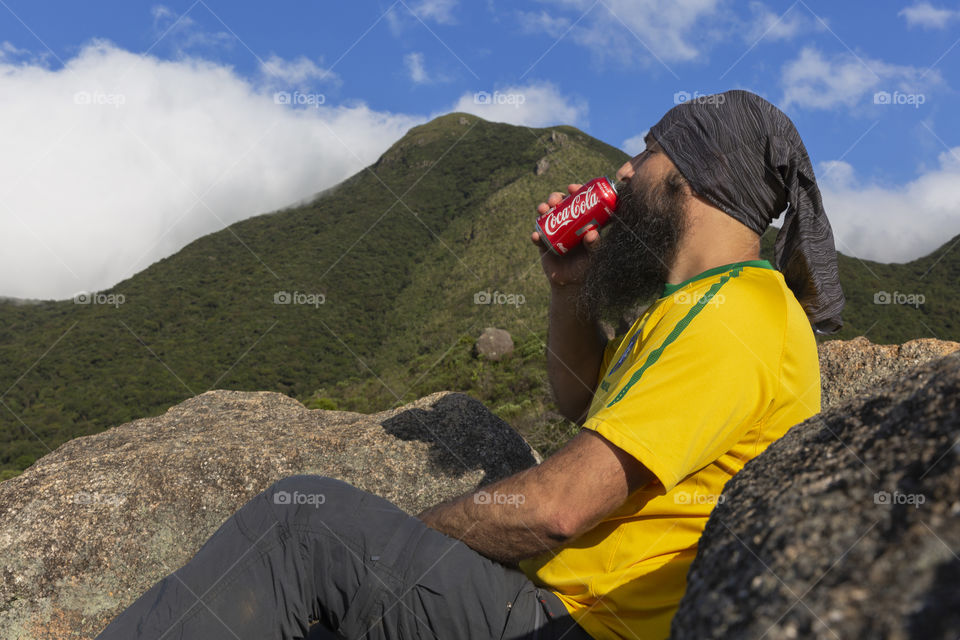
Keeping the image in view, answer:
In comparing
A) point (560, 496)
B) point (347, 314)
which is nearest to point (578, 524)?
point (560, 496)

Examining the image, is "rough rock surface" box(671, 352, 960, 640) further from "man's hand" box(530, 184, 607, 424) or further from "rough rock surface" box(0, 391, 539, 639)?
"rough rock surface" box(0, 391, 539, 639)

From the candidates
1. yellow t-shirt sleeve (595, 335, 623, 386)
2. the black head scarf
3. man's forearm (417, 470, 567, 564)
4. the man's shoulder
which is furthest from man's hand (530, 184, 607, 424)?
man's forearm (417, 470, 567, 564)

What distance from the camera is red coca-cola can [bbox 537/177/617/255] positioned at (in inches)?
115

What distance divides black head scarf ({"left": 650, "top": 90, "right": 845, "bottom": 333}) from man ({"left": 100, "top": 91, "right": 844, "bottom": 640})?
3 centimetres

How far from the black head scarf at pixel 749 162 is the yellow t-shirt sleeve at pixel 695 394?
29.1 inches

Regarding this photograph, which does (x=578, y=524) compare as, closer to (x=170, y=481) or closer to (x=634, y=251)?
(x=634, y=251)

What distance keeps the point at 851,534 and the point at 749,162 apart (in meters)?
1.77

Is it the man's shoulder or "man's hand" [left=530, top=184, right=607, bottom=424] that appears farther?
"man's hand" [left=530, top=184, right=607, bottom=424]

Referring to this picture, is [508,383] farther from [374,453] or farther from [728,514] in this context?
[728,514]

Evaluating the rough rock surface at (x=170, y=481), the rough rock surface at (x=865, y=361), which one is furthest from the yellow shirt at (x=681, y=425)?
the rough rock surface at (x=865, y=361)

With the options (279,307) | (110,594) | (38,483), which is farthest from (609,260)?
(279,307)

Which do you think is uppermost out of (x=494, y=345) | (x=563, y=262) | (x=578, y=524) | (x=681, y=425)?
(x=494, y=345)

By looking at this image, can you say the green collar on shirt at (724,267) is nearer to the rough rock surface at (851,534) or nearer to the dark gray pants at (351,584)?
the rough rock surface at (851,534)

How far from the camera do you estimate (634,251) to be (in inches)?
108
